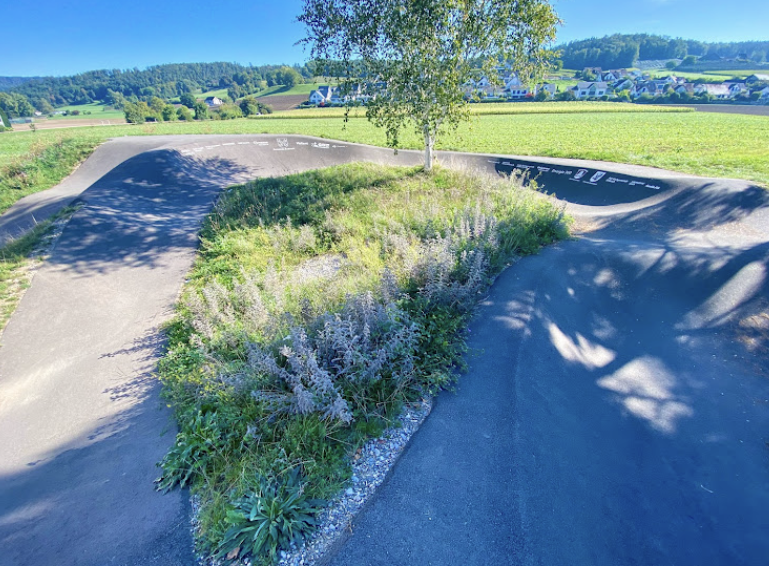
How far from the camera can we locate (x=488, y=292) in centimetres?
635

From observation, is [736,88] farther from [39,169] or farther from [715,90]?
[39,169]

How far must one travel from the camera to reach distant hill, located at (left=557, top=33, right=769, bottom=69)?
146750mm

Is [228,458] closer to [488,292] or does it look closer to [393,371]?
[393,371]

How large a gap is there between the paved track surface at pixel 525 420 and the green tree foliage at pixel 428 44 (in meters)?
7.00

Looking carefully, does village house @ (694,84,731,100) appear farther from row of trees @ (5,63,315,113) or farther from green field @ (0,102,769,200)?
row of trees @ (5,63,315,113)

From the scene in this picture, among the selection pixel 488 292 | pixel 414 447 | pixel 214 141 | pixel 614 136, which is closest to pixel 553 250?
pixel 488 292

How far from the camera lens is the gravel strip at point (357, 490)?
293cm

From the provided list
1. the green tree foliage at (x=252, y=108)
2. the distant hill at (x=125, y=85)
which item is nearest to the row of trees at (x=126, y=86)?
the distant hill at (x=125, y=85)

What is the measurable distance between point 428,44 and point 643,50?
23353 centimetres

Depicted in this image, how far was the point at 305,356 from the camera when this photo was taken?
4078 millimetres

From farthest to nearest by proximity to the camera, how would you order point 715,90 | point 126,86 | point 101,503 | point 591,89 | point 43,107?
point 126,86 < point 43,107 < point 591,89 < point 715,90 < point 101,503

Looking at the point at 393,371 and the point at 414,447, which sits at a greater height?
the point at 393,371

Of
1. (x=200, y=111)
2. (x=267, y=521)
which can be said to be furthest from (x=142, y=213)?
(x=200, y=111)

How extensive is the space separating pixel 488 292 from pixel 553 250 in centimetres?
276
